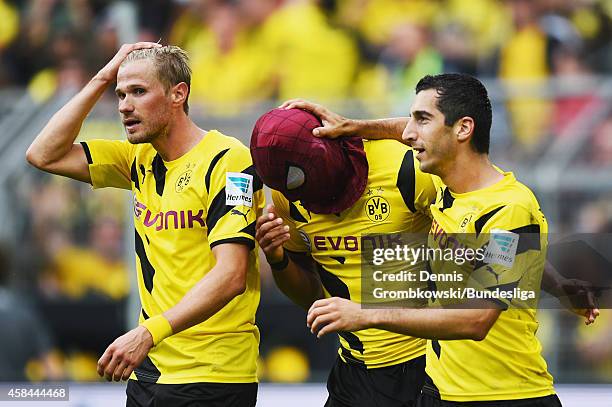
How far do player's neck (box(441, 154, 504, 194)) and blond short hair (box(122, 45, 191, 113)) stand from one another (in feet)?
4.13

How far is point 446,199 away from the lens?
4539 millimetres

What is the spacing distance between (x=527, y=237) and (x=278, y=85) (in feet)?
21.1

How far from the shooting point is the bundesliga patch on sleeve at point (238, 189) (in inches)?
182

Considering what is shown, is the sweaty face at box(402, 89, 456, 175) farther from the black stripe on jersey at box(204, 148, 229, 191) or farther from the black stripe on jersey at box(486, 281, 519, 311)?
the black stripe on jersey at box(204, 148, 229, 191)

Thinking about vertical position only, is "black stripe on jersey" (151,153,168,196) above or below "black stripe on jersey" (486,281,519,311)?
above

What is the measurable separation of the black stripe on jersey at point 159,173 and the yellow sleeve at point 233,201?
0.29 metres

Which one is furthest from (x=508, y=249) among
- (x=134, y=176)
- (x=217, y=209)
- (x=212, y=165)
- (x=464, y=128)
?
(x=134, y=176)

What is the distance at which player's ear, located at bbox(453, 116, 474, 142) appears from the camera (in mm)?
4426

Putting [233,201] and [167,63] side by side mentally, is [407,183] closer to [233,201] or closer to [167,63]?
[233,201]

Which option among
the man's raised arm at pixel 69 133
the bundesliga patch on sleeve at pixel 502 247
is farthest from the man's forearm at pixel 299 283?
Answer: the bundesliga patch on sleeve at pixel 502 247

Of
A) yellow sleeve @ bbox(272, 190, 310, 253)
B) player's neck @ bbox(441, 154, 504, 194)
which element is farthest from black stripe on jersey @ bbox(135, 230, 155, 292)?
player's neck @ bbox(441, 154, 504, 194)

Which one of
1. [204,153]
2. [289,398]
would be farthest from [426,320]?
[289,398]

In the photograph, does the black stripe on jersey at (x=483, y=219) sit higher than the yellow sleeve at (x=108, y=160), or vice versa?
the yellow sleeve at (x=108, y=160)

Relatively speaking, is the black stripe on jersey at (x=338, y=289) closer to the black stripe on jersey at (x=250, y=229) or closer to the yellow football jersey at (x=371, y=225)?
the yellow football jersey at (x=371, y=225)
